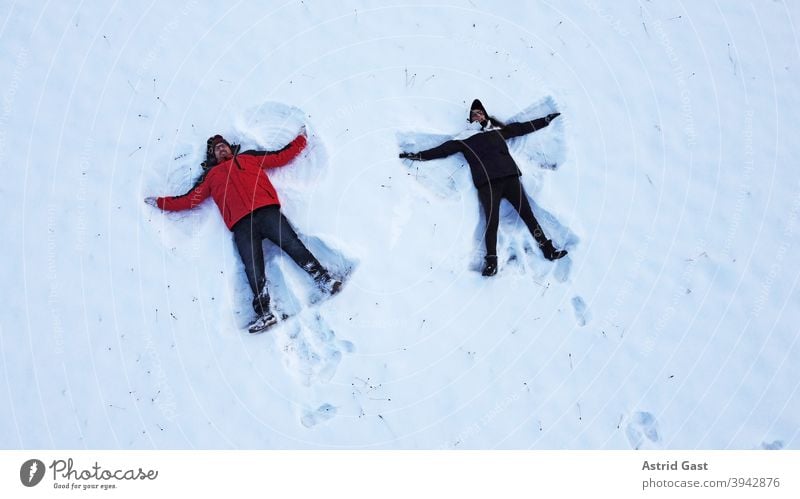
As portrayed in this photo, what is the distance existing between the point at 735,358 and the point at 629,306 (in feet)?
4.26

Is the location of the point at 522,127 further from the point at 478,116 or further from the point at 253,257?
the point at 253,257

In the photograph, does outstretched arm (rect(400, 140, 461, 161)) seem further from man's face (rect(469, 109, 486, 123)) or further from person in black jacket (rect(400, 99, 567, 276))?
man's face (rect(469, 109, 486, 123))

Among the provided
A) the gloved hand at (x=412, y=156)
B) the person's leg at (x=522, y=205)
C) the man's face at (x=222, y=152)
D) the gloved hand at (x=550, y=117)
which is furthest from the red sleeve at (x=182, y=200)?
the gloved hand at (x=550, y=117)

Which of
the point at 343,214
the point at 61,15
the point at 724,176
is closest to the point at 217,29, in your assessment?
the point at 61,15

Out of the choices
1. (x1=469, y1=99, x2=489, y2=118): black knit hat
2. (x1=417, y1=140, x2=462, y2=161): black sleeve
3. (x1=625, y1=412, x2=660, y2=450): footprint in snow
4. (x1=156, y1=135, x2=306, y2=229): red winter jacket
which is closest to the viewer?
(x1=625, y1=412, x2=660, y2=450): footprint in snow

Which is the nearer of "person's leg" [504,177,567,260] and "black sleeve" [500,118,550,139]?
"person's leg" [504,177,567,260]

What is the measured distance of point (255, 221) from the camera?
27.2 ft

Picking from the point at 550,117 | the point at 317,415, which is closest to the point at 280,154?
the point at 317,415

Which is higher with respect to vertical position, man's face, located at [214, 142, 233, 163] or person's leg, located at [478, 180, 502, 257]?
man's face, located at [214, 142, 233, 163]

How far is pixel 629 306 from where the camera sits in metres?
8.52

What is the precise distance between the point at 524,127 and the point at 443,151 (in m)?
1.05

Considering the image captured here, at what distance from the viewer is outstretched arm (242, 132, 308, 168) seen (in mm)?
8562

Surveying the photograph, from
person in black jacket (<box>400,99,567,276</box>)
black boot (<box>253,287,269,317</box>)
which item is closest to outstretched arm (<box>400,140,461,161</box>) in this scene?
person in black jacket (<box>400,99,567,276</box>)

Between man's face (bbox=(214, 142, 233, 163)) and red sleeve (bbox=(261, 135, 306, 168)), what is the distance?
0.39 metres
